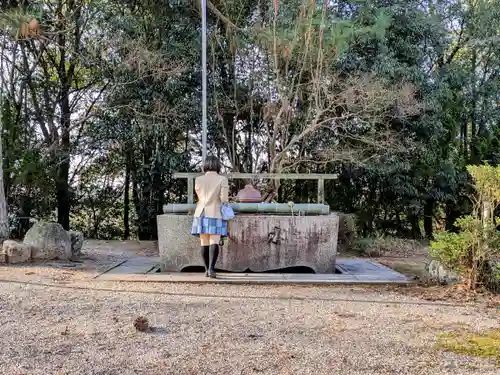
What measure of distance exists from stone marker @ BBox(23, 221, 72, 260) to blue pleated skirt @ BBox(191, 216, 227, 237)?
6.88ft

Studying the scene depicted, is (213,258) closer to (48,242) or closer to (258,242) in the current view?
(258,242)

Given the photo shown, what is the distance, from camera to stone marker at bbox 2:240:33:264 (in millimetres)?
5441

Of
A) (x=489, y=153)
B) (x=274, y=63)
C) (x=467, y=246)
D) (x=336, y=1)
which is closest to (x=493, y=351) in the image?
(x=467, y=246)

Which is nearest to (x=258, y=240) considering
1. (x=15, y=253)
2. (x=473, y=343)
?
(x=473, y=343)

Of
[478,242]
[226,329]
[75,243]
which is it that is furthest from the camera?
[75,243]

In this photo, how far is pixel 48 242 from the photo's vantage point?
5703mm

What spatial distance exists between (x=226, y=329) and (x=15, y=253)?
3.51 metres

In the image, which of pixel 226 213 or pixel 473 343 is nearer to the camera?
pixel 473 343

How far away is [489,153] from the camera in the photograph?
965 centimetres

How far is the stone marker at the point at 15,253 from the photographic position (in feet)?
17.9

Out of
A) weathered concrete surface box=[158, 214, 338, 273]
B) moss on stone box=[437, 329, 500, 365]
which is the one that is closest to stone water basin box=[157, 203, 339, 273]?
weathered concrete surface box=[158, 214, 338, 273]

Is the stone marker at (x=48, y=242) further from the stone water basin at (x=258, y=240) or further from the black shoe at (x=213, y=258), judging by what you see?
the black shoe at (x=213, y=258)

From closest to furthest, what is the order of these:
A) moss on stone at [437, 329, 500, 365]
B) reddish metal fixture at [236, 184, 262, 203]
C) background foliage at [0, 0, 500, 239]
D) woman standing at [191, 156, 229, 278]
→ moss on stone at [437, 329, 500, 365]
woman standing at [191, 156, 229, 278]
reddish metal fixture at [236, 184, 262, 203]
background foliage at [0, 0, 500, 239]

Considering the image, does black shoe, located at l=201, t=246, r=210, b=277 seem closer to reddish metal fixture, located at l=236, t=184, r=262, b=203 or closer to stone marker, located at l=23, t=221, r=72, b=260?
reddish metal fixture, located at l=236, t=184, r=262, b=203
